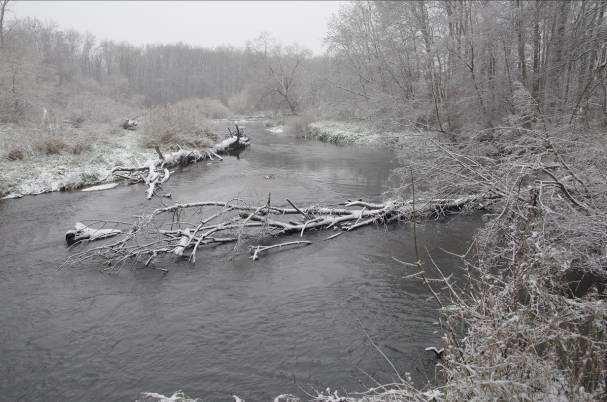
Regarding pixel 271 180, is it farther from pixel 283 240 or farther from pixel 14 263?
pixel 14 263

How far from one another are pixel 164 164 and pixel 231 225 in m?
11.2

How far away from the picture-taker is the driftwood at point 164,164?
644 inches

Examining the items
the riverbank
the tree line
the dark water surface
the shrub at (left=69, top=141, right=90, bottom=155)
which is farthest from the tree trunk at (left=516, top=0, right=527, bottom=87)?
the shrub at (left=69, top=141, right=90, bottom=155)

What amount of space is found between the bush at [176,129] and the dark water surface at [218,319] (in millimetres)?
12225

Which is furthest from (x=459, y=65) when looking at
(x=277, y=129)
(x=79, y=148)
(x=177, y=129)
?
(x=277, y=129)

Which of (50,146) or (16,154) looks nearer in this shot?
(16,154)

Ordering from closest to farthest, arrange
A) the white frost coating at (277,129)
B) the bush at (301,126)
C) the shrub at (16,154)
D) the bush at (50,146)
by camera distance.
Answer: the shrub at (16,154) < the bush at (50,146) < the bush at (301,126) < the white frost coating at (277,129)

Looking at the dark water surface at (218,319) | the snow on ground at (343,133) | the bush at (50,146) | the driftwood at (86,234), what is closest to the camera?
the dark water surface at (218,319)

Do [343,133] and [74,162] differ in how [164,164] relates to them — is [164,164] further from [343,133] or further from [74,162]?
[343,133]

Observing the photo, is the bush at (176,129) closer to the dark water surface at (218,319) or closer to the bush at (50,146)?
the bush at (50,146)

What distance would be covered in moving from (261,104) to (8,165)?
38509 millimetres

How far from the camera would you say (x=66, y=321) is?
712 cm

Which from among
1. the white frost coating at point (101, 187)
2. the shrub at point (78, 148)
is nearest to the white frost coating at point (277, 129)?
the shrub at point (78, 148)

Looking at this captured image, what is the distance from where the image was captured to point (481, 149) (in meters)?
10.2
